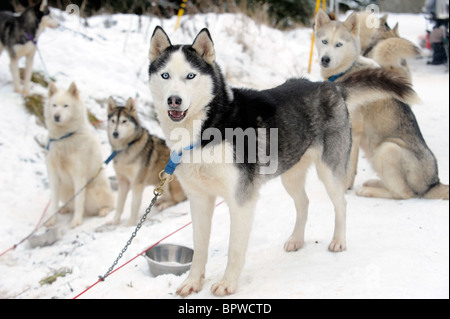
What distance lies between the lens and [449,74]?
444 inches

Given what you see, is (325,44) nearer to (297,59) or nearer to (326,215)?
(326,215)

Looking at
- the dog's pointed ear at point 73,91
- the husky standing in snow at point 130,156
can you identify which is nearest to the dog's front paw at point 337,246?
the husky standing in snow at point 130,156

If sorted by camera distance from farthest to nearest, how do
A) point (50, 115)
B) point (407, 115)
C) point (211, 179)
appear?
point (50, 115) < point (407, 115) < point (211, 179)

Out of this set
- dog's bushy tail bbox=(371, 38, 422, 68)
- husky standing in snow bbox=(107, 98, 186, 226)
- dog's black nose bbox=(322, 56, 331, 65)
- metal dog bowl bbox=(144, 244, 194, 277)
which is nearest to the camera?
metal dog bowl bbox=(144, 244, 194, 277)

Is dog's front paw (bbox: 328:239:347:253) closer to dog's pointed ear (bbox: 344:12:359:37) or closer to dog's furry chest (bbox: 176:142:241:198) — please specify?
dog's furry chest (bbox: 176:142:241:198)

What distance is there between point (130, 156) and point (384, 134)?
2999mm

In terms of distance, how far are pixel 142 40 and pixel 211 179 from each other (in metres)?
8.56

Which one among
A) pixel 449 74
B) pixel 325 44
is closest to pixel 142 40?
pixel 325 44

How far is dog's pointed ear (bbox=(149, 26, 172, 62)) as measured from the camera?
2.52m

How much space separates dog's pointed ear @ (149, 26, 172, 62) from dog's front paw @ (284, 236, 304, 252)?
1.72m

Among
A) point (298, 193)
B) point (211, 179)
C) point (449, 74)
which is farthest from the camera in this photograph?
point (449, 74)

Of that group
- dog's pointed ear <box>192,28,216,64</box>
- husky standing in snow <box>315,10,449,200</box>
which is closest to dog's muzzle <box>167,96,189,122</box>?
dog's pointed ear <box>192,28,216,64</box>

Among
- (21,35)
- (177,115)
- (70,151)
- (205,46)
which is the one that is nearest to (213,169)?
(177,115)

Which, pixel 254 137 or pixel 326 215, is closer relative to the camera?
pixel 254 137
